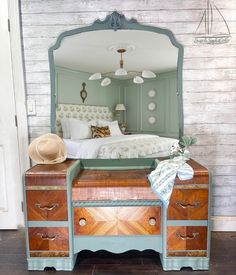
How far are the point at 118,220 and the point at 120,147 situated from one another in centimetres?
61

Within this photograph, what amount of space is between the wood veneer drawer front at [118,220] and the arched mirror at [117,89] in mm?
512

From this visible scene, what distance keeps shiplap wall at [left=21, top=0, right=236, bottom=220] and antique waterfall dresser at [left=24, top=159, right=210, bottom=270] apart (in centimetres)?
59

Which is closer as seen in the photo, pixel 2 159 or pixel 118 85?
pixel 118 85

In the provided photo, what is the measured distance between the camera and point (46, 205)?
1553 mm

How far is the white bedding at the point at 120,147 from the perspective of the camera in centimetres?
194

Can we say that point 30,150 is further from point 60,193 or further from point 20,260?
point 20,260

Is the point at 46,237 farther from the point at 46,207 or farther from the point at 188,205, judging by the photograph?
the point at 188,205

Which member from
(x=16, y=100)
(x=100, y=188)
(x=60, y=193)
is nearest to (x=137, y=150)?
(x=100, y=188)

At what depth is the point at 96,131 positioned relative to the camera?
76.5 inches

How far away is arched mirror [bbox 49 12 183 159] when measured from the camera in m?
1.90

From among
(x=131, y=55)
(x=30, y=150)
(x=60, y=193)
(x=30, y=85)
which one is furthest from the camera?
(x=30, y=85)

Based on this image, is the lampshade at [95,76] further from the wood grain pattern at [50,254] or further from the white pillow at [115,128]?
the wood grain pattern at [50,254]

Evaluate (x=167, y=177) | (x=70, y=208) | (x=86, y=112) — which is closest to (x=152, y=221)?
(x=167, y=177)

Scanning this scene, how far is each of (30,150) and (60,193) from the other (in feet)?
1.52
